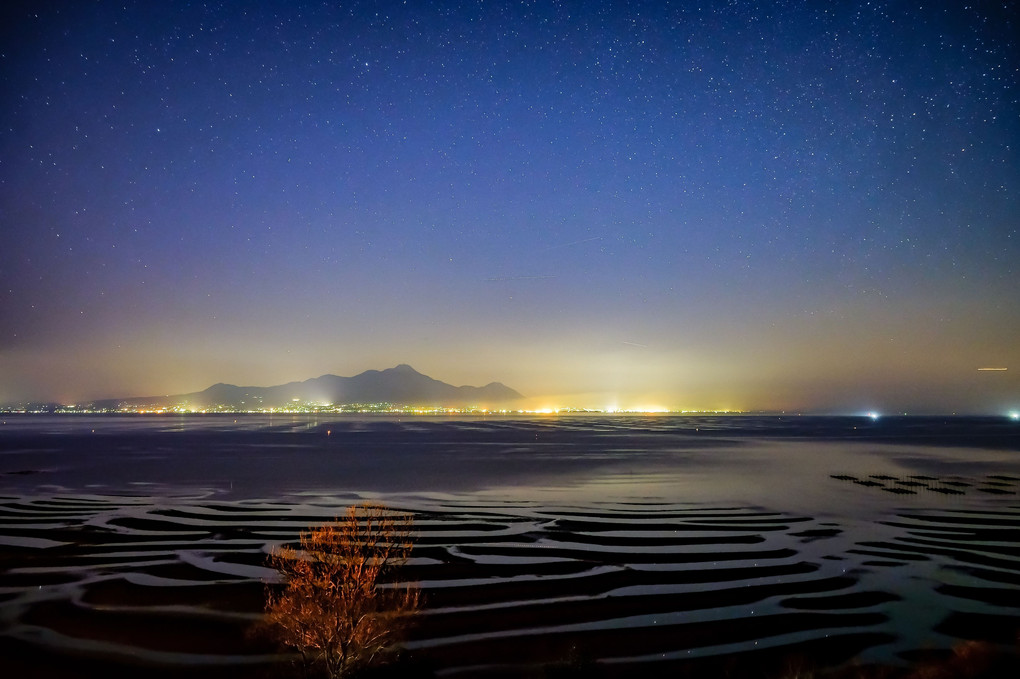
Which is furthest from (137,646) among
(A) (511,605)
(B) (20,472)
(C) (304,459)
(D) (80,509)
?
(C) (304,459)

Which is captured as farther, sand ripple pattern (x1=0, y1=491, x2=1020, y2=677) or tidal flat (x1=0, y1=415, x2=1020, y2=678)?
sand ripple pattern (x1=0, y1=491, x2=1020, y2=677)

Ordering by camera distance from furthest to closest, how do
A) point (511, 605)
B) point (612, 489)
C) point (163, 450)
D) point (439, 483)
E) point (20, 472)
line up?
point (163, 450) → point (20, 472) → point (439, 483) → point (612, 489) → point (511, 605)

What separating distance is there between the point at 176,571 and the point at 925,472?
61.0 m

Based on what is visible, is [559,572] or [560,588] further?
[559,572]

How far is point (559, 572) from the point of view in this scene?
22.7 meters

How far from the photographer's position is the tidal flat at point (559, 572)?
1562cm

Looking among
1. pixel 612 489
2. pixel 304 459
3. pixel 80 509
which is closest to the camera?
pixel 80 509

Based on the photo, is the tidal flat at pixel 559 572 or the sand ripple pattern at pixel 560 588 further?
the sand ripple pattern at pixel 560 588

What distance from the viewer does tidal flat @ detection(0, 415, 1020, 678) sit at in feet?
51.2

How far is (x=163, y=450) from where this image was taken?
89688 mm

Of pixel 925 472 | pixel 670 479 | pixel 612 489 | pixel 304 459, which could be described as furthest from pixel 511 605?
pixel 304 459

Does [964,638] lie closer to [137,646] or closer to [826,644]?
[826,644]

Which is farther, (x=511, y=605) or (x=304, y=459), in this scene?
(x=304, y=459)

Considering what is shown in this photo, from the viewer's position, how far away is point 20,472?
195 ft
